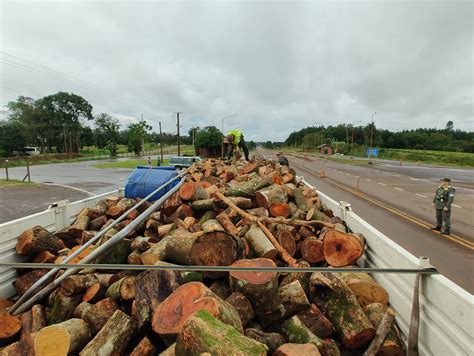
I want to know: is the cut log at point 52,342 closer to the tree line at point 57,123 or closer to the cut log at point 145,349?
the cut log at point 145,349

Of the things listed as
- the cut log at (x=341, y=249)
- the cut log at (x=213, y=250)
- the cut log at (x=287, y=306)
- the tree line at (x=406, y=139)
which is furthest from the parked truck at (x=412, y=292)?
the tree line at (x=406, y=139)

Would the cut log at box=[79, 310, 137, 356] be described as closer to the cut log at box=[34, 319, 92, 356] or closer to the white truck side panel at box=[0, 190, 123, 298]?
the cut log at box=[34, 319, 92, 356]

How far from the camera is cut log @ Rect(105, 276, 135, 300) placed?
104 inches

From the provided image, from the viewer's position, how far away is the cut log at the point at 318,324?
2.36 metres

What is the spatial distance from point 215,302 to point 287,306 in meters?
0.87

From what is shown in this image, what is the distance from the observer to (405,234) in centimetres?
740

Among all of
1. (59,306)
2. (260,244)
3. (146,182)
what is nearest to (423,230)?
(260,244)

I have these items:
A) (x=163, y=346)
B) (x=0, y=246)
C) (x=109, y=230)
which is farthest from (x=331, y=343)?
(x=0, y=246)

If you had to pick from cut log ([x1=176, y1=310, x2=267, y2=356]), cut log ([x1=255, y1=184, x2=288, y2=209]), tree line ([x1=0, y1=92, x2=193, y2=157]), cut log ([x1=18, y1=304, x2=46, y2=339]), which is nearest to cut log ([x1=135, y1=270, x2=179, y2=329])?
cut log ([x1=176, y1=310, x2=267, y2=356])

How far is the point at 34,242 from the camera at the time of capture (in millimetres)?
3387

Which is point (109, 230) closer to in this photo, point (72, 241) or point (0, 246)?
point (72, 241)

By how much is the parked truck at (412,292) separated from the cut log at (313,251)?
611mm

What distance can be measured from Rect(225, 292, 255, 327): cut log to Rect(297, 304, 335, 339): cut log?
49 cm

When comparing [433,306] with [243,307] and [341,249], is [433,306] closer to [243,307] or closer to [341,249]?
[341,249]
